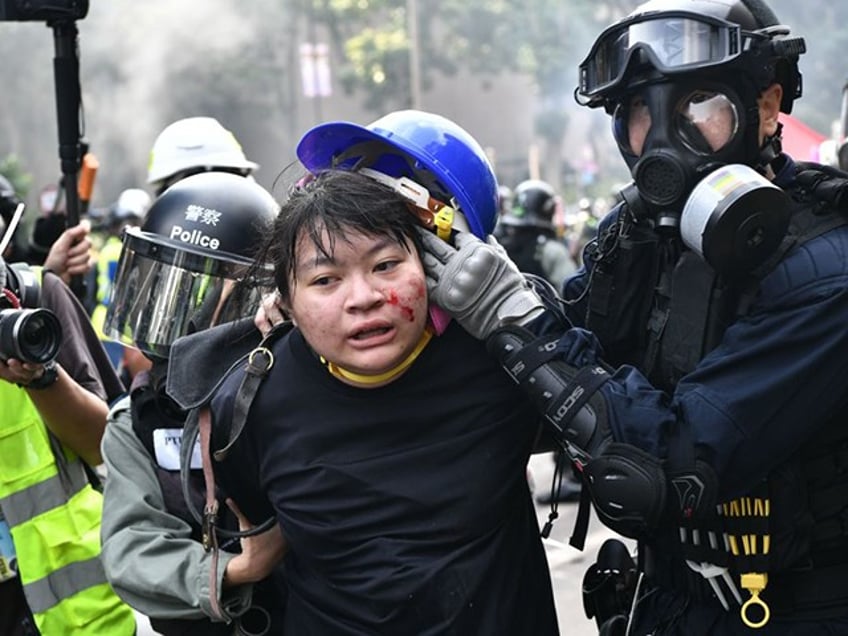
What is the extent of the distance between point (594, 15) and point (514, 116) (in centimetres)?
801

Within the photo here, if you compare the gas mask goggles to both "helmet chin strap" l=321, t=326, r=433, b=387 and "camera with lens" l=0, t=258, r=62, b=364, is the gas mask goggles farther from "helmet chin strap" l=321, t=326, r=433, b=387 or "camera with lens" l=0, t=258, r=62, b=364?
"camera with lens" l=0, t=258, r=62, b=364

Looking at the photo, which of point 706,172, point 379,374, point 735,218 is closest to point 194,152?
point 379,374

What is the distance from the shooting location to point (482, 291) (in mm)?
2199

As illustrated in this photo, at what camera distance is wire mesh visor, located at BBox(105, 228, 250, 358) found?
2.88 m

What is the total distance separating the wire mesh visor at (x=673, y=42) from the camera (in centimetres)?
218

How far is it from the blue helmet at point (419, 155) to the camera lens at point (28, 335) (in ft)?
2.63

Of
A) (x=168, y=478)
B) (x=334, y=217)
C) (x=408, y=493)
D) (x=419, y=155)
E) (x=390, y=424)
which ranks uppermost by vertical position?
(x=419, y=155)

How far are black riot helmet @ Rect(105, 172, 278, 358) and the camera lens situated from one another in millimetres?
190

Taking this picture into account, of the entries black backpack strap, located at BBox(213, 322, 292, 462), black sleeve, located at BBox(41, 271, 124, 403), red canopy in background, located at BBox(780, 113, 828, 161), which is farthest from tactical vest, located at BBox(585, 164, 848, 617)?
red canopy in background, located at BBox(780, 113, 828, 161)

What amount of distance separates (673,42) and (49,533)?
1.94 m

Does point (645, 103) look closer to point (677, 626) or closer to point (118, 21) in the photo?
point (677, 626)

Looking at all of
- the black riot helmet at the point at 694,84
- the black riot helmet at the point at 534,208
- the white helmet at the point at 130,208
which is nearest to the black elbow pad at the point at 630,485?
the black riot helmet at the point at 694,84

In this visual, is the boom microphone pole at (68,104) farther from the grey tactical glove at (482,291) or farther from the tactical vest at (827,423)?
the tactical vest at (827,423)

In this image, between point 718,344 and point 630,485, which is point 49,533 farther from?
point 718,344
